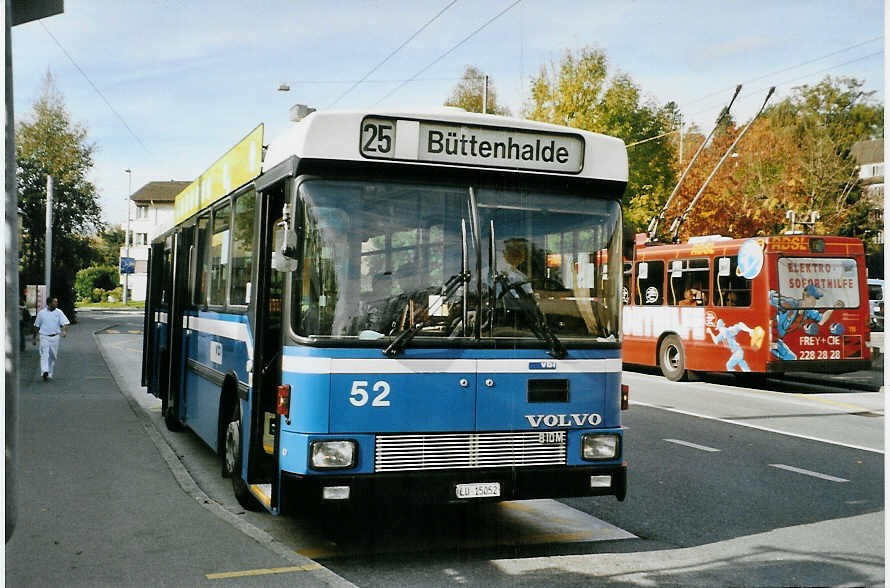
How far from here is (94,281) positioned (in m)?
78.4

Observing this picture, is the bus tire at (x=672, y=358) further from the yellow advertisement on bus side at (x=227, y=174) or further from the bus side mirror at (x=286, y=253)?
the bus side mirror at (x=286, y=253)

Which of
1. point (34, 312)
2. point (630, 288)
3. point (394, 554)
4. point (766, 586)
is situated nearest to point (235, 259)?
point (394, 554)

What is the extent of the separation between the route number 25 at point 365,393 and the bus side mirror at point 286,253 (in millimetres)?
826

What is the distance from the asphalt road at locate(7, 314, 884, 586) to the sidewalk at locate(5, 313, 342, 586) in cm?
4

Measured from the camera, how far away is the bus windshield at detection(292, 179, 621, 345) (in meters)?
5.90

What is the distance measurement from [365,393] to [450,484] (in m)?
0.78

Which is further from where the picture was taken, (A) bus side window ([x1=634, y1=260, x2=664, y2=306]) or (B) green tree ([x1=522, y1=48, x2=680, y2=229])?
(B) green tree ([x1=522, y1=48, x2=680, y2=229])

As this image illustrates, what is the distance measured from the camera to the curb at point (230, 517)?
216 inches

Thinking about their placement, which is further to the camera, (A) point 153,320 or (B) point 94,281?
(B) point 94,281

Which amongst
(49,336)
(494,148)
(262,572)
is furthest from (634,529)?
(49,336)

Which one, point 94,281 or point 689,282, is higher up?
point 94,281

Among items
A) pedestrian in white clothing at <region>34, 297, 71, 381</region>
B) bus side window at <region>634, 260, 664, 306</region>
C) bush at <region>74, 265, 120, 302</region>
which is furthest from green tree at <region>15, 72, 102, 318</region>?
bush at <region>74, 265, 120, 302</region>

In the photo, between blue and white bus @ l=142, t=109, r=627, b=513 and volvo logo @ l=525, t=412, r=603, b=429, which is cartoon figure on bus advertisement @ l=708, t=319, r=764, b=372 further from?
volvo logo @ l=525, t=412, r=603, b=429

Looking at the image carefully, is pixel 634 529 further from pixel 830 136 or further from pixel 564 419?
pixel 830 136
